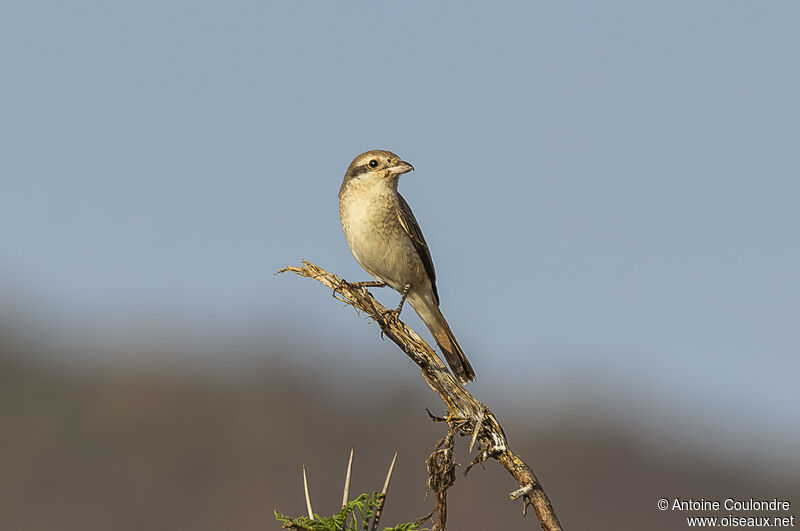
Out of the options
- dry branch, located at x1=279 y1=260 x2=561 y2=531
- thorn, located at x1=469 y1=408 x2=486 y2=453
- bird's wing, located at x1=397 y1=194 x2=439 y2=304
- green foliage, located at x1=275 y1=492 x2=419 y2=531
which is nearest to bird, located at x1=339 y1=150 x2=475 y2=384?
bird's wing, located at x1=397 y1=194 x2=439 y2=304

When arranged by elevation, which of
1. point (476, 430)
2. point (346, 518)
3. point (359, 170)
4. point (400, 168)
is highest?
point (359, 170)

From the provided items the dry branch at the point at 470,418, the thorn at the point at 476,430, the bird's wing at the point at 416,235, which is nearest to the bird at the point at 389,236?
the bird's wing at the point at 416,235

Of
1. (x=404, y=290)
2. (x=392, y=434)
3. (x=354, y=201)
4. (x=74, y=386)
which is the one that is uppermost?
(x=74, y=386)

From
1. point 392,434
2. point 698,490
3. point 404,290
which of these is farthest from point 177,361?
point 404,290

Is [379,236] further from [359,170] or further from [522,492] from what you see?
[522,492]

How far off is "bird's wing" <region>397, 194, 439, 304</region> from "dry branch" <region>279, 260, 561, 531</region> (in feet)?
10.8

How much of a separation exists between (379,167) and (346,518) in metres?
5.39

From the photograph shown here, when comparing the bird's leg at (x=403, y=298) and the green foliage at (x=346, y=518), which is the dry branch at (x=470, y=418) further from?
the bird's leg at (x=403, y=298)

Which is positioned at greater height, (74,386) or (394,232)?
(74,386)

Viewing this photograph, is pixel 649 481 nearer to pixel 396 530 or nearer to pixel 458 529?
pixel 458 529

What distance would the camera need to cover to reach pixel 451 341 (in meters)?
8.52

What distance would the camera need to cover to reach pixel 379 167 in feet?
29.1

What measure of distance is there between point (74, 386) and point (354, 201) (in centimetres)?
3803

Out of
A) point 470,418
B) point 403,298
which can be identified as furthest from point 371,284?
point 470,418
